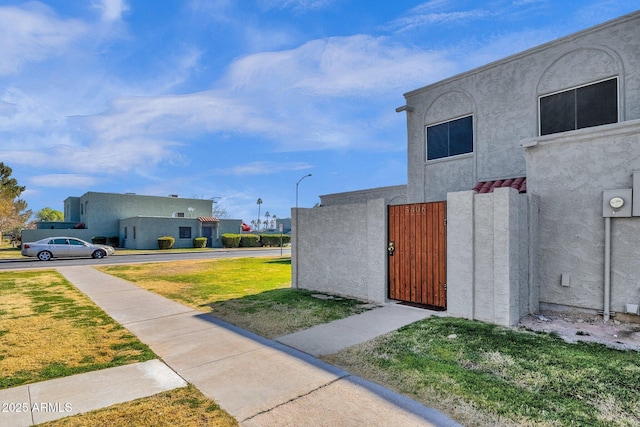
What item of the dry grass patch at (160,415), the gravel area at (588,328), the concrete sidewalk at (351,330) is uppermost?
the gravel area at (588,328)

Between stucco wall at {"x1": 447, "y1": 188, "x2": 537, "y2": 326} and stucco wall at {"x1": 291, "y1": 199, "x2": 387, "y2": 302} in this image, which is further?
stucco wall at {"x1": 291, "y1": 199, "x2": 387, "y2": 302}

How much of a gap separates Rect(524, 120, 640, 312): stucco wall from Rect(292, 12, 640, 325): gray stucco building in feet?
0.06

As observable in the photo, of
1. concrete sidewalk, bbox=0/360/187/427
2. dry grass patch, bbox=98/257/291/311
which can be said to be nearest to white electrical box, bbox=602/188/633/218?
concrete sidewalk, bbox=0/360/187/427

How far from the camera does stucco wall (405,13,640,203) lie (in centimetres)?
855

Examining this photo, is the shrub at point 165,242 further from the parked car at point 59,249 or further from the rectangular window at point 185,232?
the parked car at point 59,249

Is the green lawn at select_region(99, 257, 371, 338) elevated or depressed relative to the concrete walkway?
depressed

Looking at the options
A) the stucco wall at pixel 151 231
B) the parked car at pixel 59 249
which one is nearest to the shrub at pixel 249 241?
the stucco wall at pixel 151 231

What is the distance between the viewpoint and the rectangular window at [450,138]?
37.5 feet

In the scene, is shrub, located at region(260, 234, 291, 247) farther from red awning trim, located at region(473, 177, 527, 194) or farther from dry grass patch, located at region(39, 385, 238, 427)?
dry grass patch, located at region(39, 385, 238, 427)

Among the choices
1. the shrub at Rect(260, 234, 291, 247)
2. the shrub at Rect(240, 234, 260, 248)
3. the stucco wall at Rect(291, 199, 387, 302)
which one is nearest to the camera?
the stucco wall at Rect(291, 199, 387, 302)

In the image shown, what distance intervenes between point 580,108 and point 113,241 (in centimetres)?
4220

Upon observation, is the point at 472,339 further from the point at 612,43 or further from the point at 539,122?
the point at 612,43

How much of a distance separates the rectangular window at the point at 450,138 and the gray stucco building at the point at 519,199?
1.5 inches

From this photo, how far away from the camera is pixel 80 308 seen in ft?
26.3
